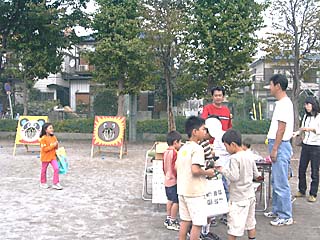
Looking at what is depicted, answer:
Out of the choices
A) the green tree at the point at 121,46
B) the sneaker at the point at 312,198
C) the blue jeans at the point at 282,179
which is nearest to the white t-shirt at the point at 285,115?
the blue jeans at the point at 282,179

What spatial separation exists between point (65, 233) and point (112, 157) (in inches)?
250

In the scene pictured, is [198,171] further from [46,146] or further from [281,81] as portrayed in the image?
[46,146]

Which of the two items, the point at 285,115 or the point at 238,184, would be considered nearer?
the point at 238,184

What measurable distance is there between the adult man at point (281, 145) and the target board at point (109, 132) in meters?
6.42

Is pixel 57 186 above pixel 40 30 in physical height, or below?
below

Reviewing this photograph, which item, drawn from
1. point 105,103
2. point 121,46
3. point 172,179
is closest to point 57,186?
point 172,179

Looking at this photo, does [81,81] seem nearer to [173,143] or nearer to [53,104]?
[53,104]

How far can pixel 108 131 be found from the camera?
11.2 meters

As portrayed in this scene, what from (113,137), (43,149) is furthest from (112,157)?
(43,149)

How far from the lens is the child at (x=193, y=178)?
11.7 feet

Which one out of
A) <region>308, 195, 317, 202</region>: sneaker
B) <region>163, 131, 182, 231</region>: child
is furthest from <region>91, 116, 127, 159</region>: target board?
<region>163, 131, 182, 231</region>: child

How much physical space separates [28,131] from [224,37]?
651 cm

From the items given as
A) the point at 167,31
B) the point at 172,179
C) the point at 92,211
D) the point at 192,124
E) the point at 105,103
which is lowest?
the point at 92,211

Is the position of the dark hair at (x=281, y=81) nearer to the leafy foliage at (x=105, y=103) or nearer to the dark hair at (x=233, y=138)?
the dark hair at (x=233, y=138)
